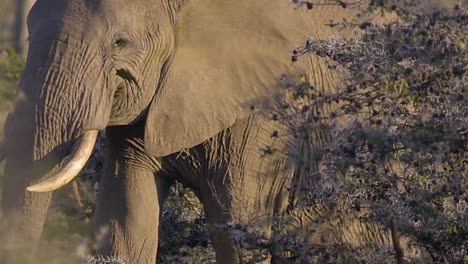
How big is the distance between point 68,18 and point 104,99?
37cm

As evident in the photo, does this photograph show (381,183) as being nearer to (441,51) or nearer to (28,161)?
(441,51)

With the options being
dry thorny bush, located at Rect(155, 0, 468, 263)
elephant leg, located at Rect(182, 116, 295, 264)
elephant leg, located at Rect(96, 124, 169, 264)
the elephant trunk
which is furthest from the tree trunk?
dry thorny bush, located at Rect(155, 0, 468, 263)

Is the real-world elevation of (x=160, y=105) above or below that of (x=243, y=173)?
above

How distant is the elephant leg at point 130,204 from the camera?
6602mm

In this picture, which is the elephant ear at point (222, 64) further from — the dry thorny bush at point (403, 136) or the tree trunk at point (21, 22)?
the tree trunk at point (21, 22)

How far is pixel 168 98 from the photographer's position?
253 inches

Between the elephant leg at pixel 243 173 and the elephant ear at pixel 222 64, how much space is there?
11cm

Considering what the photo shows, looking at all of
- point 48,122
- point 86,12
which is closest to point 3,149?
point 48,122

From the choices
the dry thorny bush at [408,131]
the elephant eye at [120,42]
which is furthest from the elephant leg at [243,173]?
the dry thorny bush at [408,131]

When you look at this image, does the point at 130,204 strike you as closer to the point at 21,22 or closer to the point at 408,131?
the point at 408,131

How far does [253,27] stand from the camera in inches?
263

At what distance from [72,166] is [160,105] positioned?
2.18ft

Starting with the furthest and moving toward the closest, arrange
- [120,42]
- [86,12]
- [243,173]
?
1. [243,173]
2. [120,42]
3. [86,12]

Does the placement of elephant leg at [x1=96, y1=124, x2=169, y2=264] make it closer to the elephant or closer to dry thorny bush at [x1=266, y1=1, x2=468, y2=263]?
the elephant
